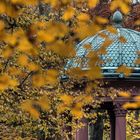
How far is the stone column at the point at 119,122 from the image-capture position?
39.3ft

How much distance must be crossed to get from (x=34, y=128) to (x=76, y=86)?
4.38 feet

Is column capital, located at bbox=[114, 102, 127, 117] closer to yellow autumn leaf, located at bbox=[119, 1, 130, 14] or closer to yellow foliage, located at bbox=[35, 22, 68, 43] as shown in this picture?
yellow autumn leaf, located at bbox=[119, 1, 130, 14]

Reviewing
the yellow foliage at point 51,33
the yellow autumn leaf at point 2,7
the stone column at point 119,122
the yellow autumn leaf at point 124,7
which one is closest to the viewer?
the yellow foliage at point 51,33

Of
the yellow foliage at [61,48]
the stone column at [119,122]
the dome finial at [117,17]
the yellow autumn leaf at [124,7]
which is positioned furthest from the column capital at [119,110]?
the yellow foliage at [61,48]

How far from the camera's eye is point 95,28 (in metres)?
3.61

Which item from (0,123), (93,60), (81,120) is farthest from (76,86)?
(93,60)

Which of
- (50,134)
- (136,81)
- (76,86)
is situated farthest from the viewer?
(50,134)

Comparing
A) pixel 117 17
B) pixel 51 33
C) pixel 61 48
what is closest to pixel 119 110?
pixel 117 17

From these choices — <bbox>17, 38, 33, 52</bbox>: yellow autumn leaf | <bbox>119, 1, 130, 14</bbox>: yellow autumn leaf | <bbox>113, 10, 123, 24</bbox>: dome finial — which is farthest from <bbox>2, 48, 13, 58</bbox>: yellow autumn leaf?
<bbox>113, 10, 123, 24</bbox>: dome finial

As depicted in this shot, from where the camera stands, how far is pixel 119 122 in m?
12.1

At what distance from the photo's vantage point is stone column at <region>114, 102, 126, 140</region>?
1196 centimetres

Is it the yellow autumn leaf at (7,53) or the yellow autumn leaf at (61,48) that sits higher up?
the yellow autumn leaf at (7,53)

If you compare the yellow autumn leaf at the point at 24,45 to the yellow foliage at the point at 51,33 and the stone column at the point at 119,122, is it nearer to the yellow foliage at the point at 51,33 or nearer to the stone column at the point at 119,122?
the yellow foliage at the point at 51,33

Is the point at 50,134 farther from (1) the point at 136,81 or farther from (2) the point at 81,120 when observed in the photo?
Answer: (1) the point at 136,81
